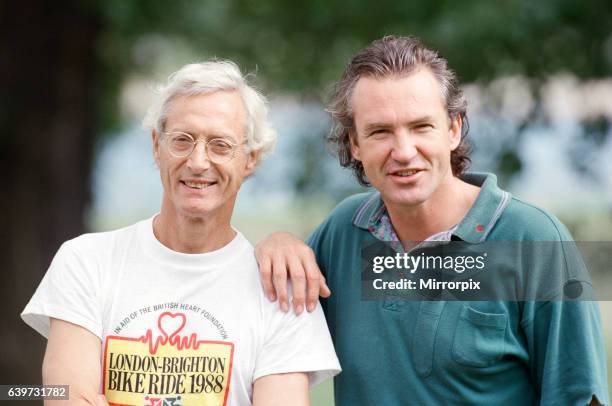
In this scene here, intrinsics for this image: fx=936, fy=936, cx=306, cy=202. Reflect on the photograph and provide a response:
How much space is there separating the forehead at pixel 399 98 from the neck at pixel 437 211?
0.74 ft

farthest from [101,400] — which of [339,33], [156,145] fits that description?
[339,33]

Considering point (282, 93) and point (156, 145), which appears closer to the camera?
point (156, 145)

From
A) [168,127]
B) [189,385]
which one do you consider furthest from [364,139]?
[189,385]

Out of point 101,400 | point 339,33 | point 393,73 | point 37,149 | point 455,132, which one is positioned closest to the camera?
point 101,400

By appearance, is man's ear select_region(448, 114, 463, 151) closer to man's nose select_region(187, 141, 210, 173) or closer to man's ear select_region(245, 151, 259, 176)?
man's ear select_region(245, 151, 259, 176)

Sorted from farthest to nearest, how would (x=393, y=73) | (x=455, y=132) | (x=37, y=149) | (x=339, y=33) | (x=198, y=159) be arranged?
(x=37, y=149) < (x=339, y=33) < (x=455, y=132) < (x=393, y=73) < (x=198, y=159)

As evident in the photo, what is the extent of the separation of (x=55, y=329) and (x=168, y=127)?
618 millimetres

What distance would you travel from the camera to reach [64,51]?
19.5 feet

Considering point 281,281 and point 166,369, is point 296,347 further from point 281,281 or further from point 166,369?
point 166,369

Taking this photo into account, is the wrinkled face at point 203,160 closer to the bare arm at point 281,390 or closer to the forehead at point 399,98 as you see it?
the forehead at point 399,98

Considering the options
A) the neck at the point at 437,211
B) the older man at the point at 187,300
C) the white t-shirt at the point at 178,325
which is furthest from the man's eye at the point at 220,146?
the neck at the point at 437,211

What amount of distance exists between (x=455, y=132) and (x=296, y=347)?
31.4 inches

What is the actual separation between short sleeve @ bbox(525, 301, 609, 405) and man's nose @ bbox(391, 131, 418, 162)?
0.51 metres

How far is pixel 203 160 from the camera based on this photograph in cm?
250
